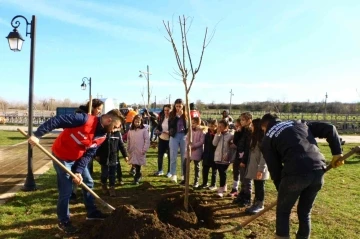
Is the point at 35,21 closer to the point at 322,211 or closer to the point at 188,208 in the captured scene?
the point at 188,208

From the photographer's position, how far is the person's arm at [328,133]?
369 cm

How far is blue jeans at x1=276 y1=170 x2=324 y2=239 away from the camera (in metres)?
3.44

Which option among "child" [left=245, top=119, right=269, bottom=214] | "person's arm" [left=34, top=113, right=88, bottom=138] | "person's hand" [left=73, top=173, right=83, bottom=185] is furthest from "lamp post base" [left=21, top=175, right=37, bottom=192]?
"child" [left=245, top=119, right=269, bottom=214]

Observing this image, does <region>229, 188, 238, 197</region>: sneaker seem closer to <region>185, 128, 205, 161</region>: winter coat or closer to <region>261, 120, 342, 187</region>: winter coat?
<region>185, 128, 205, 161</region>: winter coat

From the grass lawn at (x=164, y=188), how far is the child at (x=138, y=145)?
428mm

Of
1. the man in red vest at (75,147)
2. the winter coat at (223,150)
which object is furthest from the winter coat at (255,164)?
the man in red vest at (75,147)

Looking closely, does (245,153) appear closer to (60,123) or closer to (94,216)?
(94,216)

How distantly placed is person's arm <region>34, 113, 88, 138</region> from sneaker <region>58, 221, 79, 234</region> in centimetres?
123

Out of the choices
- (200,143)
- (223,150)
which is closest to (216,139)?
(223,150)

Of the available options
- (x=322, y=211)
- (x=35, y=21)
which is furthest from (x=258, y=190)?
(x=35, y=21)

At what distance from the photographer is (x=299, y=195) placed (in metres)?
3.62

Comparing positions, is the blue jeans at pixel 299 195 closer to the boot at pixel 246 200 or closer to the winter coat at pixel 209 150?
the boot at pixel 246 200

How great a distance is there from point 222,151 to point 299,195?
8.94ft

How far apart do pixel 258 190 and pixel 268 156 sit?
1.92 metres
